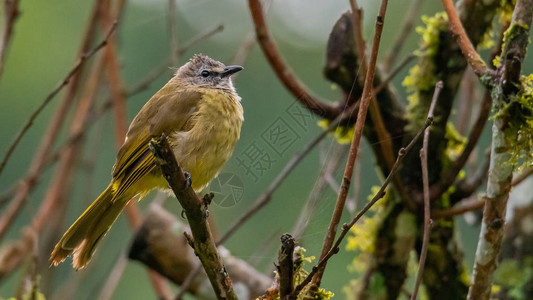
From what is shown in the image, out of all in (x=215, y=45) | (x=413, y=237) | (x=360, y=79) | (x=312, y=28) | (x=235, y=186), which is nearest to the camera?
(x=235, y=186)

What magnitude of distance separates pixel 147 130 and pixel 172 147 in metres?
0.13

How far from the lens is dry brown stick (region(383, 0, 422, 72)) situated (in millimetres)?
3220

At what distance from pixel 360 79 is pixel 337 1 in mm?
600

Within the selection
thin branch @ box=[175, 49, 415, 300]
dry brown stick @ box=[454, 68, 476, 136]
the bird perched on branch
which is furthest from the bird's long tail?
dry brown stick @ box=[454, 68, 476, 136]

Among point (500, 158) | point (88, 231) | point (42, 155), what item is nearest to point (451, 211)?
point (500, 158)

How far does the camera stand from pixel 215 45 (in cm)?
376

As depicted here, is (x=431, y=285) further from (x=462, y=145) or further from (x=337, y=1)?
(x=337, y=1)

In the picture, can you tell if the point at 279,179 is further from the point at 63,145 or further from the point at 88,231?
the point at 63,145

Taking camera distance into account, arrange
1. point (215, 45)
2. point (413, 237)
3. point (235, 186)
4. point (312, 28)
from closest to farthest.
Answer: point (235, 186) → point (312, 28) → point (413, 237) → point (215, 45)

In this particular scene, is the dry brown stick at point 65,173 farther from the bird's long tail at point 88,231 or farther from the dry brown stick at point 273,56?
the dry brown stick at point 273,56

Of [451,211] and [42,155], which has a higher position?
[451,211]

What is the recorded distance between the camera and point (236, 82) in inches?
125

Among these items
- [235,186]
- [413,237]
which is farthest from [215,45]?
[235,186]

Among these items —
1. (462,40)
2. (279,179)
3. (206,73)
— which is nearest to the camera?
(279,179)
